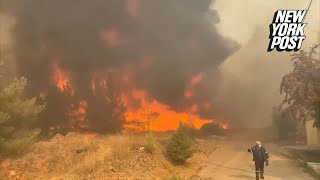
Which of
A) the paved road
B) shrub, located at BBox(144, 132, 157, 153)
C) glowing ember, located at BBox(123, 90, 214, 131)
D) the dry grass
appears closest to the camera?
the paved road

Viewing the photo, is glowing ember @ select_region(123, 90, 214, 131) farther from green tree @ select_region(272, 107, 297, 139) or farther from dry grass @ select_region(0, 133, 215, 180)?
dry grass @ select_region(0, 133, 215, 180)

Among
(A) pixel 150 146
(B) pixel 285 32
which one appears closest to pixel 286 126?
(B) pixel 285 32

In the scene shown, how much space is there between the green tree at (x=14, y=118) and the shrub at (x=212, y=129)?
73.2 feet

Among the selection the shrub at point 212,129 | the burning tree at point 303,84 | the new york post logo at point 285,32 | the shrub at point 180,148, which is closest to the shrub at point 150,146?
the shrub at point 180,148

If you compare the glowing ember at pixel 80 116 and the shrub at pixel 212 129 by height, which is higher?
the glowing ember at pixel 80 116

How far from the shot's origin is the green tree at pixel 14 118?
21625mm

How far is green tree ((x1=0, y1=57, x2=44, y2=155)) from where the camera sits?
21.6 m

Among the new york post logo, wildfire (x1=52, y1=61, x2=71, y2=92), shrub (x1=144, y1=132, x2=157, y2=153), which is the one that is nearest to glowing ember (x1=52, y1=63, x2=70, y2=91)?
wildfire (x1=52, y1=61, x2=71, y2=92)

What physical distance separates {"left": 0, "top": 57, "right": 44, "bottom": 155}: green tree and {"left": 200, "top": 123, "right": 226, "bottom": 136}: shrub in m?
22.3

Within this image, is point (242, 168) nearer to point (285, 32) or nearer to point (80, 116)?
point (285, 32)

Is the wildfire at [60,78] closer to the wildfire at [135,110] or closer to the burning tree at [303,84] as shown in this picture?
the wildfire at [135,110]

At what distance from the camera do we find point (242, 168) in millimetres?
20562

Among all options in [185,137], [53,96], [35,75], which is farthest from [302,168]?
[35,75]

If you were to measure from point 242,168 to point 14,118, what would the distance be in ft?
47.7
